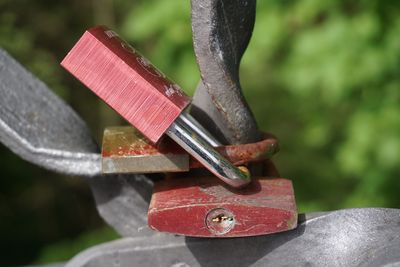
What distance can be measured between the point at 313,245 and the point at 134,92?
0.23 metres

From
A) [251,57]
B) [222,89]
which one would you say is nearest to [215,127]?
[222,89]

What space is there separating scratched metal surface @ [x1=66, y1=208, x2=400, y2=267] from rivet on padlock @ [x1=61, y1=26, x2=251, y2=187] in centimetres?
10

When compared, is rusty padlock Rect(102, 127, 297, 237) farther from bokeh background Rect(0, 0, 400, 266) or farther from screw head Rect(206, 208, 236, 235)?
bokeh background Rect(0, 0, 400, 266)

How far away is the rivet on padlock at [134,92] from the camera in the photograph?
2.30 feet

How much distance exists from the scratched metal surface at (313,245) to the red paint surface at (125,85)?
152mm

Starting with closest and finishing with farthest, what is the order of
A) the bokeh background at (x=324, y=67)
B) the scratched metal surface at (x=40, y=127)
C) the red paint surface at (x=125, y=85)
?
the red paint surface at (x=125, y=85), the scratched metal surface at (x=40, y=127), the bokeh background at (x=324, y=67)

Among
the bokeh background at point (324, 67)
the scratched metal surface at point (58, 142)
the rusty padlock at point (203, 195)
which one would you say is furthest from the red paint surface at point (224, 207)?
the bokeh background at point (324, 67)

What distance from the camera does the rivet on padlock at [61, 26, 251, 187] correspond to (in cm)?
70

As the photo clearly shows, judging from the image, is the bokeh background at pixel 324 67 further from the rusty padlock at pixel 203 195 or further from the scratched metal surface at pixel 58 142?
the rusty padlock at pixel 203 195

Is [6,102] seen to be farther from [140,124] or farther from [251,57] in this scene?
[251,57]

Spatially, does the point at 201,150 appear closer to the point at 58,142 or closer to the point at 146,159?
the point at 146,159

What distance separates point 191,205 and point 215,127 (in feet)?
0.31

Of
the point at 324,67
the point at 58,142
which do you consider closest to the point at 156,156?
the point at 58,142

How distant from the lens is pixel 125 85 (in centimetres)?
71
